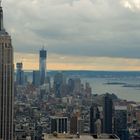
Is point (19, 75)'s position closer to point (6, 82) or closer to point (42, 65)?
point (42, 65)

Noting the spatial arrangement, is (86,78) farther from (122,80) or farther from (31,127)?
(31,127)

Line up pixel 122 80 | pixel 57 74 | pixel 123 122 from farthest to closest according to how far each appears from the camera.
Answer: pixel 122 80
pixel 57 74
pixel 123 122

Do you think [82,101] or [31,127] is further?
[82,101]

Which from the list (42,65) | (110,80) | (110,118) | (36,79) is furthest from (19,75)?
(110,80)

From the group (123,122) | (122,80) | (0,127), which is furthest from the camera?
(122,80)

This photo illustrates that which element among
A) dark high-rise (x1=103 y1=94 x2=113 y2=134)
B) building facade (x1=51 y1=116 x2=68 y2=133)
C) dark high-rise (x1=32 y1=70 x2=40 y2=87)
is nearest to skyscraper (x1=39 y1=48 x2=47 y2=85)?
dark high-rise (x1=32 y1=70 x2=40 y2=87)

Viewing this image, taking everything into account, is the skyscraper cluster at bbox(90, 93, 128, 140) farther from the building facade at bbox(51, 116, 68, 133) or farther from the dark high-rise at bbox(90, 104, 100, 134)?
the building facade at bbox(51, 116, 68, 133)

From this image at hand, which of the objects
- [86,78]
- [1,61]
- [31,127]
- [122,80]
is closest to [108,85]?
[122,80]

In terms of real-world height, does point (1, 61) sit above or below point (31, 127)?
above

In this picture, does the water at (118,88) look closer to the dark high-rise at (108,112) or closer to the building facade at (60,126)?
the dark high-rise at (108,112)
